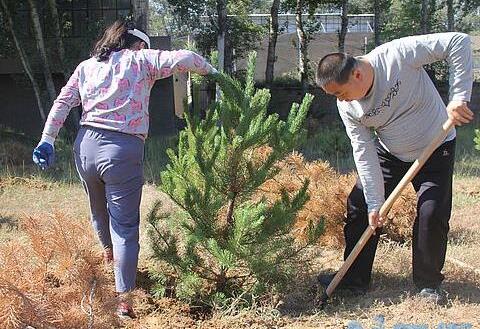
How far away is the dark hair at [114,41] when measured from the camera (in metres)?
3.54

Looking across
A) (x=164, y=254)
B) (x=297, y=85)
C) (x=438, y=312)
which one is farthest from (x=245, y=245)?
(x=297, y=85)

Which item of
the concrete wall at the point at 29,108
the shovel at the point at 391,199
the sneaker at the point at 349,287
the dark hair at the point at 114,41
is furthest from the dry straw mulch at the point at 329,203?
the concrete wall at the point at 29,108

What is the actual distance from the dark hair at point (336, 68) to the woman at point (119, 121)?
1.92ft

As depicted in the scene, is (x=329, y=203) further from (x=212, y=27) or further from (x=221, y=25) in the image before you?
(x=212, y=27)

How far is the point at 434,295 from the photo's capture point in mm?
3867

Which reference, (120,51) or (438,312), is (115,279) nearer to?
(120,51)

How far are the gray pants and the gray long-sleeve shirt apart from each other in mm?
1209

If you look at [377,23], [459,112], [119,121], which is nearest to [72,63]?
[377,23]

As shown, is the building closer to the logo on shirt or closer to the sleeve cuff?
the sleeve cuff

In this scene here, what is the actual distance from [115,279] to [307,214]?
6.29 ft

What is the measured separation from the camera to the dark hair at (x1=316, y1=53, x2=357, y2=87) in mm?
3438

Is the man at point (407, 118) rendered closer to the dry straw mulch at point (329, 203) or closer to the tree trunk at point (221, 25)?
the dry straw mulch at point (329, 203)

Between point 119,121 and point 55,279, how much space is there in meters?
0.88

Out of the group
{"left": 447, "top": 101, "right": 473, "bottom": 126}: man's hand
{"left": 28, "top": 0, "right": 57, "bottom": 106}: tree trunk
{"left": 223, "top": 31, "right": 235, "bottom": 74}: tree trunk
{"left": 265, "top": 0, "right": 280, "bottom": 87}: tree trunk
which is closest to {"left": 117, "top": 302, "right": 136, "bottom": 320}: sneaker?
{"left": 447, "top": 101, "right": 473, "bottom": 126}: man's hand
